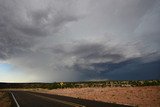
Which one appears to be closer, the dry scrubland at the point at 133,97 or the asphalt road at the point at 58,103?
the asphalt road at the point at 58,103

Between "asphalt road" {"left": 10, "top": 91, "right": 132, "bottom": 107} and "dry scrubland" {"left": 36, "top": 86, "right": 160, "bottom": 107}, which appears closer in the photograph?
"asphalt road" {"left": 10, "top": 91, "right": 132, "bottom": 107}

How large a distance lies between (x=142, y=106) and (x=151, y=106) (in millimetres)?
833

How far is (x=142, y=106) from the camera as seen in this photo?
22547 mm

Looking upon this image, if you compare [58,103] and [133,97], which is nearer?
[58,103]

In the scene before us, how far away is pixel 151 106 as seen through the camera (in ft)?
73.3
